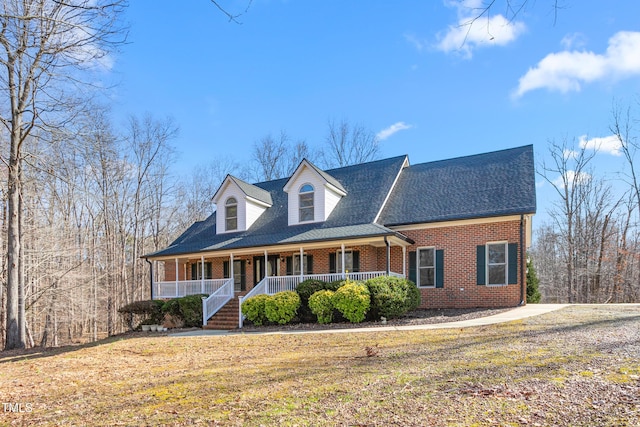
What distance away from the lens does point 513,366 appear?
5941 mm

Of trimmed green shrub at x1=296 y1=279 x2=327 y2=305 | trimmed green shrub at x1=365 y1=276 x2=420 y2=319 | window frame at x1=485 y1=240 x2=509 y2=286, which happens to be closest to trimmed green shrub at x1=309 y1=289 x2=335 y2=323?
trimmed green shrub at x1=296 y1=279 x2=327 y2=305

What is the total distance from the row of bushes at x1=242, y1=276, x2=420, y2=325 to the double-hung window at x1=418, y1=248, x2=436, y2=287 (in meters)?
1.53

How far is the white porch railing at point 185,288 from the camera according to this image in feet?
63.0

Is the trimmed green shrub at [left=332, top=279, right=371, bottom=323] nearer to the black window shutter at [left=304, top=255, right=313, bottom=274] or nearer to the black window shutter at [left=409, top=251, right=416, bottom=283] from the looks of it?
the black window shutter at [left=409, top=251, right=416, bottom=283]

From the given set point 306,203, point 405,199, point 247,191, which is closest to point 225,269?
point 247,191

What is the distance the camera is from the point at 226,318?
16625 mm

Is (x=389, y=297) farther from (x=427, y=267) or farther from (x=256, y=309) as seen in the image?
(x=256, y=309)

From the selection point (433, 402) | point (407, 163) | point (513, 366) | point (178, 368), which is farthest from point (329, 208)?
point (433, 402)

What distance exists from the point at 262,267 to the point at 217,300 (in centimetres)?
310

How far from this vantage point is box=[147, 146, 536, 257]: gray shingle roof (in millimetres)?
15805

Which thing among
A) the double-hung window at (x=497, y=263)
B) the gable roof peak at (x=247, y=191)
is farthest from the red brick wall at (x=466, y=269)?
the gable roof peak at (x=247, y=191)

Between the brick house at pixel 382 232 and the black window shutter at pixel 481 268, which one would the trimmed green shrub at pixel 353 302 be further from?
the black window shutter at pixel 481 268

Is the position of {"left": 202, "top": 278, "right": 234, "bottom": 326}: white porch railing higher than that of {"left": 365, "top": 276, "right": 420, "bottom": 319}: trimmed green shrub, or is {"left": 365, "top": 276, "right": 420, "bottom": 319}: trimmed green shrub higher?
{"left": 365, "top": 276, "right": 420, "bottom": 319}: trimmed green shrub

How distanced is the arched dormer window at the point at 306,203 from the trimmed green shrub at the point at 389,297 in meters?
5.96
